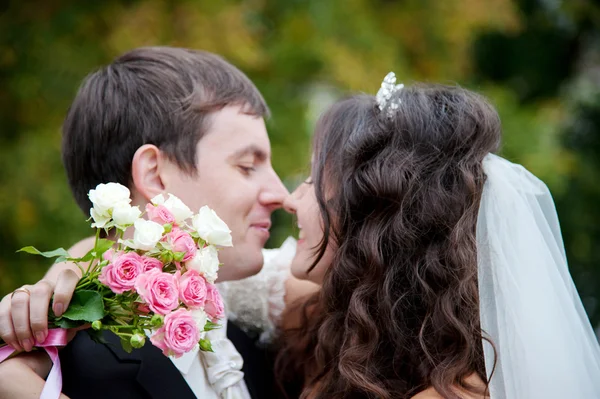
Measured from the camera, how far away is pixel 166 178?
3.15 m

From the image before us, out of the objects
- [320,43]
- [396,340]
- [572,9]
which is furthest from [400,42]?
[396,340]

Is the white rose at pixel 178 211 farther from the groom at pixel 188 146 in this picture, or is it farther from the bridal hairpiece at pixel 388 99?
the bridal hairpiece at pixel 388 99

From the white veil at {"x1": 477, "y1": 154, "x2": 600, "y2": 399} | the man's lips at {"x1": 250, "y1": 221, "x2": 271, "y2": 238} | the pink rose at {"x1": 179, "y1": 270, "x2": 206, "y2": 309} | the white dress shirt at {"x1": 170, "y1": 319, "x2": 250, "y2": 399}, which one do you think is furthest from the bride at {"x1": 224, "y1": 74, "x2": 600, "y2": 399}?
the pink rose at {"x1": 179, "y1": 270, "x2": 206, "y2": 309}

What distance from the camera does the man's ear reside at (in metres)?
3.14

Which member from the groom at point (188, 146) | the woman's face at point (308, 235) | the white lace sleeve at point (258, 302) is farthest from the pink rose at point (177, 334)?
the white lace sleeve at point (258, 302)

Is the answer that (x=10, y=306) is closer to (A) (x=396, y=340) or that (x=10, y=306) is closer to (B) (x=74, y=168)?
(B) (x=74, y=168)

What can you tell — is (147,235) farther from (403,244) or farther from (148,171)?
(403,244)

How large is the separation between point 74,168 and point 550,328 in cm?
218

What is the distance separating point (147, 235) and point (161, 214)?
0.37 feet

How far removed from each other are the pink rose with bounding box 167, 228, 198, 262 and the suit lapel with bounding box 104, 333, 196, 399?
2.19ft

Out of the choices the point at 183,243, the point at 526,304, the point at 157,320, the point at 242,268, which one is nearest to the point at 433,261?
the point at 526,304

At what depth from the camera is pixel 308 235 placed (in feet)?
10.6

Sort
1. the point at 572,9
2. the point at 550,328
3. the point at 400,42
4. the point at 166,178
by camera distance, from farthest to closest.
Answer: the point at 572,9
the point at 400,42
the point at 166,178
the point at 550,328

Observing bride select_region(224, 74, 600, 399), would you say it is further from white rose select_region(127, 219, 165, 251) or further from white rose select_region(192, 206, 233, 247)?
white rose select_region(127, 219, 165, 251)
